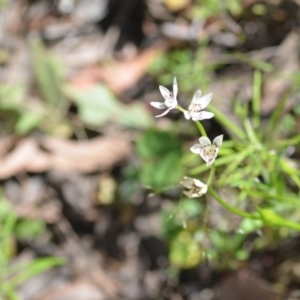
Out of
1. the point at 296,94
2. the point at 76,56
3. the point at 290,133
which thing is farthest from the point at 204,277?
the point at 76,56

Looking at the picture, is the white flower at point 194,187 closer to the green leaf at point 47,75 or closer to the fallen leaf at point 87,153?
the fallen leaf at point 87,153

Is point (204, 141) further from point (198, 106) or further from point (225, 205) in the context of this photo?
point (225, 205)

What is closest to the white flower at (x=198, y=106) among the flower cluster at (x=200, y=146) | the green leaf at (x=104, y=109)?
the flower cluster at (x=200, y=146)

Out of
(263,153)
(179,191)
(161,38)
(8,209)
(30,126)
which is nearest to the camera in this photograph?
(263,153)

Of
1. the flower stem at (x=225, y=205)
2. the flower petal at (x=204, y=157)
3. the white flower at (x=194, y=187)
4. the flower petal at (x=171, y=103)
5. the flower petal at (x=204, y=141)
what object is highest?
the flower petal at (x=171, y=103)

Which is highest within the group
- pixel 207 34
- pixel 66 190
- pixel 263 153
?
pixel 263 153

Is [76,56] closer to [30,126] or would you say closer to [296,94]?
[30,126]

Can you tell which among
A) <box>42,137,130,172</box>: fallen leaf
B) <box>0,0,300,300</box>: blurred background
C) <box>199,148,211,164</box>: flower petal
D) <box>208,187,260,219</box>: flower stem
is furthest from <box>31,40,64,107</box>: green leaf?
<box>199,148,211,164</box>: flower petal

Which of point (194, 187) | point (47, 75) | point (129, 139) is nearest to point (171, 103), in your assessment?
point (194, 187)
